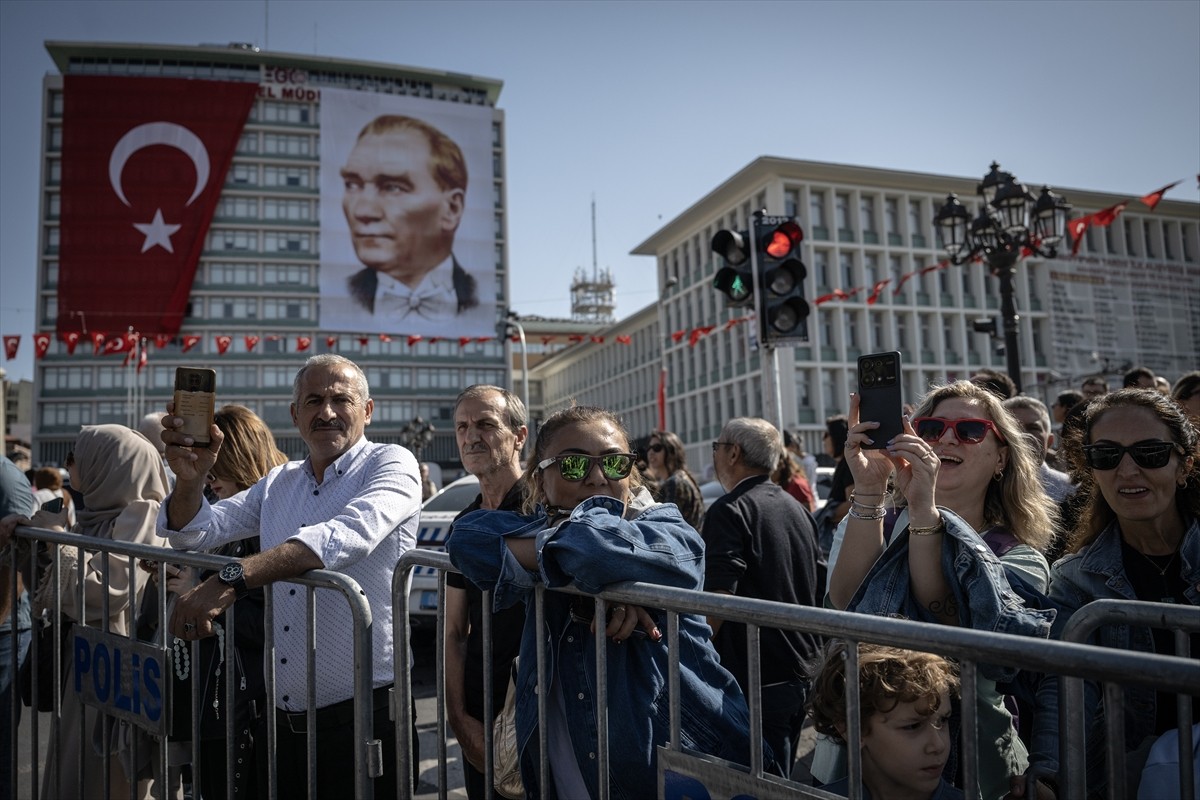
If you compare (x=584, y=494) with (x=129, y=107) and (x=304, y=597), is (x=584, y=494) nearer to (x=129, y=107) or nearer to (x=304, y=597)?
(x=304, y=597)

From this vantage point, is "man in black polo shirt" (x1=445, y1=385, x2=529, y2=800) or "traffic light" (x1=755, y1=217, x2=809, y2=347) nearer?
"man in black polo shirt" (x1=445, y1=385, x2=529, y2=800)

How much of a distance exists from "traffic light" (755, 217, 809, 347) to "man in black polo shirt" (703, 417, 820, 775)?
2953 millimetres

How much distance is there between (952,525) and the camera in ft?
7.16

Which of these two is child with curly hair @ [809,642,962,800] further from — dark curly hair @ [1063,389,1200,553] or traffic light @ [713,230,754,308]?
traffic light @ [713,230,754,308]

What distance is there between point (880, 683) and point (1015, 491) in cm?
93

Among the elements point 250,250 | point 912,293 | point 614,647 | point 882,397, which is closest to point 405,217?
point 250,250

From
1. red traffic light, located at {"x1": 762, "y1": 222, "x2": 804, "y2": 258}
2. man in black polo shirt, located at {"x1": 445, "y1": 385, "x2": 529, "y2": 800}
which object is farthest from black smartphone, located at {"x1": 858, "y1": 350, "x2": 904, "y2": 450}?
red traffic light, located at {"x1": 762, "y1": 222, "x2": 804, "y2": 258}

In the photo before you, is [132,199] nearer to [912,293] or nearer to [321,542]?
[912,293]

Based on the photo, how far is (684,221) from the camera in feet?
206

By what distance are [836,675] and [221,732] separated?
7.03ft

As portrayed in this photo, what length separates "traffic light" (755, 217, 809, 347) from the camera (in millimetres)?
7105

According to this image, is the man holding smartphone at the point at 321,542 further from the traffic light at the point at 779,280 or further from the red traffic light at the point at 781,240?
the red traffic light at the point at 781,240

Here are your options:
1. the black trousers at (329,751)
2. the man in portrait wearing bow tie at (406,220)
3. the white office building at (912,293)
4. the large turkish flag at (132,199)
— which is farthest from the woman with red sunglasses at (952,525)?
the large turkish flag at (132,199)

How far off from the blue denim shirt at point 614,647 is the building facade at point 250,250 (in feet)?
206
